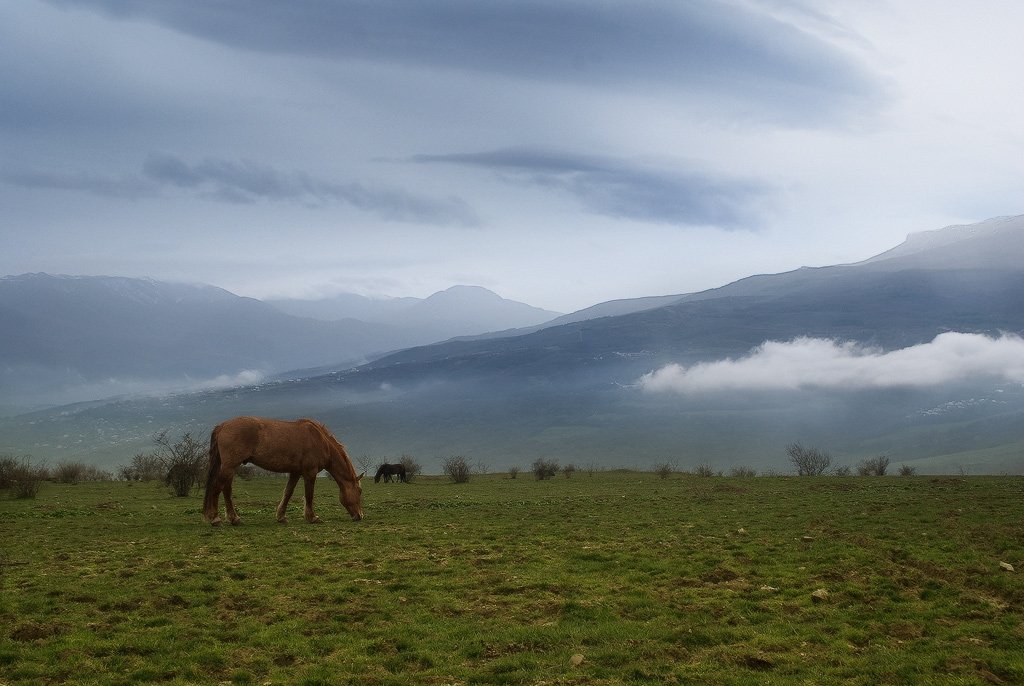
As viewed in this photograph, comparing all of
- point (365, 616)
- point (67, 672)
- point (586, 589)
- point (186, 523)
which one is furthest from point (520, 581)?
point (186, 523)

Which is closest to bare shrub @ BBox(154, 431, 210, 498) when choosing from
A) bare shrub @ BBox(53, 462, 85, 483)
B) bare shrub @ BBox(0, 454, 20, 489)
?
bare shrub @ BBox(0, 454, 20, 489)

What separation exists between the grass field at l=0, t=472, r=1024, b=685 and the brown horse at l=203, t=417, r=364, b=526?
3.39 ft

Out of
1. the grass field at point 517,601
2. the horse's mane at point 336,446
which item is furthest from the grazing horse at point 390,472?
the grass field at point 517,601

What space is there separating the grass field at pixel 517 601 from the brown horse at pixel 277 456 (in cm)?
103

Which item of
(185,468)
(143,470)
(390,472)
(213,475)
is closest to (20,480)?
(185,468)

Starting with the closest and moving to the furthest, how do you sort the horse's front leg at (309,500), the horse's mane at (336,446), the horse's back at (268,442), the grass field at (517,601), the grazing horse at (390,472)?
the grass field at (517,601) < the horse's back at (268,442) < the horse's front leg at (309,500) < the horse's mane at (336,446) < the grazing horse at (390,472)

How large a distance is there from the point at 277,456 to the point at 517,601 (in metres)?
11.2

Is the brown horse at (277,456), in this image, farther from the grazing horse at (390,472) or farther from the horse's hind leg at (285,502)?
the grazing horse at (390,472)

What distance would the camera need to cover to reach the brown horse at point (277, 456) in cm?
1961

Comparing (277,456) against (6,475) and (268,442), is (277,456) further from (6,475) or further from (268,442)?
(6,475)

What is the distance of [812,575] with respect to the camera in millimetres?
13195

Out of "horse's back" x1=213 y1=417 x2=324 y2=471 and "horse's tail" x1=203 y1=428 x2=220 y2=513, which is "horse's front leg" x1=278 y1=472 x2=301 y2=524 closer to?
"horse's back" x1=213 y1=417 x2=324 y2=471

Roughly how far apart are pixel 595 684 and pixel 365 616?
13.8 ft

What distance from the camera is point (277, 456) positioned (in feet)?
66.9
